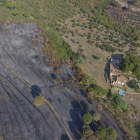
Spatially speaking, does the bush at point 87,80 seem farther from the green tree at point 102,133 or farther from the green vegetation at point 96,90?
the green tree at point 102,133

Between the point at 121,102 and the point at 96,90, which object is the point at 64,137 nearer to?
the point at 96,90

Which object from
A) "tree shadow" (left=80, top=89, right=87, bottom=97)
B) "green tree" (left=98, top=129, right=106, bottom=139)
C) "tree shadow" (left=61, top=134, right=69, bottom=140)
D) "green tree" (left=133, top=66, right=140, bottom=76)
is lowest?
"tree shadow" (left=61, top=134, right=69, bottom=140)

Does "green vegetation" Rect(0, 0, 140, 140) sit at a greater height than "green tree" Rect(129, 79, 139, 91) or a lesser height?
greater

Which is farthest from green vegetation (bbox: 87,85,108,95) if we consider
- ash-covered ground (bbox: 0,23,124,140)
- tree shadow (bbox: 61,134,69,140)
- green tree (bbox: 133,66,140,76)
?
tree shadow (bbox: 61,134,69,140)

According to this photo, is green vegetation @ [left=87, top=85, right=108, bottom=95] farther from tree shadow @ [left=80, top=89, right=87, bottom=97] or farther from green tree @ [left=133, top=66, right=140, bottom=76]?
green tree @ [left=133, top=66, right=140, bottom=76]

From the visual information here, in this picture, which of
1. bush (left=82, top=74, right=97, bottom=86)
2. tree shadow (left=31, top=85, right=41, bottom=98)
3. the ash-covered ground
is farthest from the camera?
bush (left=82, top=74, right=97, bottom=86)

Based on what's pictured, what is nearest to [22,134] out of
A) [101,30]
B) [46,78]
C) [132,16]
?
[46,78]

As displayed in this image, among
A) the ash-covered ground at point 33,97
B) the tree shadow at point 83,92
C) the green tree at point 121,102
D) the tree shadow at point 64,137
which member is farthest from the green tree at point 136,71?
the tree shadow at point 64,137

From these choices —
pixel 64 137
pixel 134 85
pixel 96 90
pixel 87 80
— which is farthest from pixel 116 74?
pixel 64 137
